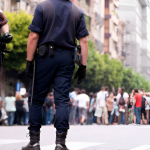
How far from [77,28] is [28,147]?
58.3 inches

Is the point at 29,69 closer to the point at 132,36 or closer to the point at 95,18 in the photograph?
the point at 95,18

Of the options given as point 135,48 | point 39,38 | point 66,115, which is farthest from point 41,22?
point 135,48

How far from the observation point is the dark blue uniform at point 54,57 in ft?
17.1

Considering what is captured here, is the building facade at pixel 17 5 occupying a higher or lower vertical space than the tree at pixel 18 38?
higher

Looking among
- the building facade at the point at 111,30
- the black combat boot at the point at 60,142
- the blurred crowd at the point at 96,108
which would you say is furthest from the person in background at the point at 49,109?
the building facade at the point at 111,30

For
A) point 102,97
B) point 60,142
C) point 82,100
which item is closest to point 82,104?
point 82,100

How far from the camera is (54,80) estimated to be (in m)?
5.29

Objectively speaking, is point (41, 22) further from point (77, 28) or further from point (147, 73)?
point (147, 73)

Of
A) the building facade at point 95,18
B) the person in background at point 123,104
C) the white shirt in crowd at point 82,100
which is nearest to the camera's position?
the white shirt in crowd at point 82,100

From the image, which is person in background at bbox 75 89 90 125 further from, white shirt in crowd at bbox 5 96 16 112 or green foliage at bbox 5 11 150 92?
green foliage at bbox 5 11 150 92

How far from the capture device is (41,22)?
526 cm

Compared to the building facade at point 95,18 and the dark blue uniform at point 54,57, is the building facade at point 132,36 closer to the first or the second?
the building facade at point 95,18

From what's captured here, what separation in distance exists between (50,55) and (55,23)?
0.37 meters

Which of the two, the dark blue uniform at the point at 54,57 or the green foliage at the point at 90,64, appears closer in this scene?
the dark blue uniform at the point at 54,57
